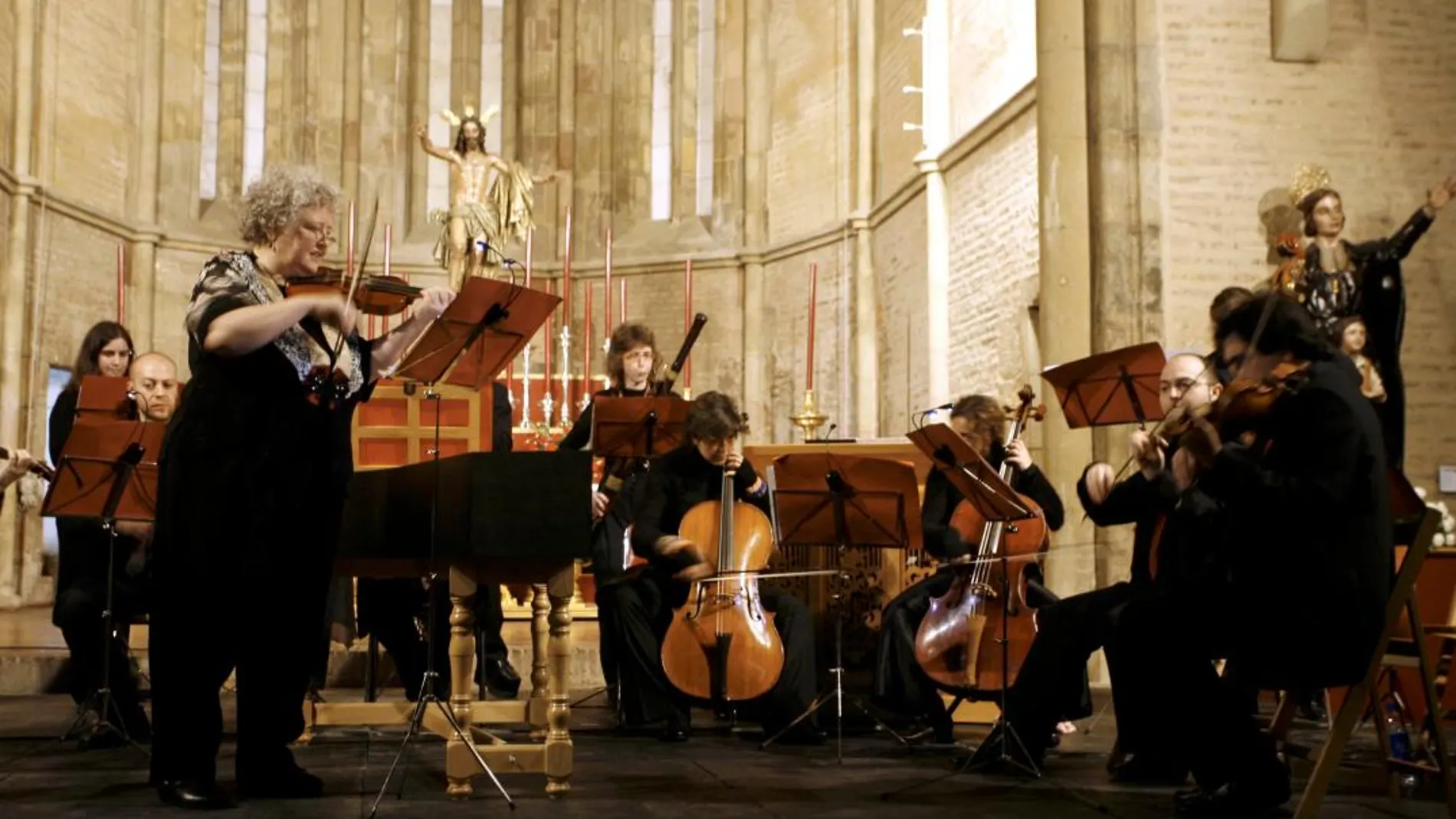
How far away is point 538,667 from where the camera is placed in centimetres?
565

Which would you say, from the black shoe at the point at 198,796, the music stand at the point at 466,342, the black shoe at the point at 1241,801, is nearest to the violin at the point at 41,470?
the music stand at the point at 466,342

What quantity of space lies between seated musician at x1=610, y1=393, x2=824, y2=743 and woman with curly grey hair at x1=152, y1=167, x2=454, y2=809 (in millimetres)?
1877

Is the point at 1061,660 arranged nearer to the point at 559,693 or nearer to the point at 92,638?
the point at 559,693

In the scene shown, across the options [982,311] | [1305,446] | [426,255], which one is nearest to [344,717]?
[1305,446]

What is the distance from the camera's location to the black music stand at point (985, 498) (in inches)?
199

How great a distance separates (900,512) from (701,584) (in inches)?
33.1

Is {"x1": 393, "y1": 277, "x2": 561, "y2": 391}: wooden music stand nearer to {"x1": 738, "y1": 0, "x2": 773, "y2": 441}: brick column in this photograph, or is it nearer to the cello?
the cello

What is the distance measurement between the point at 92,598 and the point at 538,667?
1835 mm

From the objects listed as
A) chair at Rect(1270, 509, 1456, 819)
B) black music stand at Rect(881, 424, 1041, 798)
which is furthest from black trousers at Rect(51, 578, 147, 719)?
chair at Rect(1270, 509, 1456, 819)

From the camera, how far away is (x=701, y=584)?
600 cm

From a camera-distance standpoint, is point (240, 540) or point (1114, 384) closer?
point (240, 540)

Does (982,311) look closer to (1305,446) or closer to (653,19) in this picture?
(653,19)

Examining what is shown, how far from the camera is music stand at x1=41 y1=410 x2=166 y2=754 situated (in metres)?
5.30

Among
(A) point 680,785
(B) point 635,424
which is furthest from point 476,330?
(B) point 635,424
